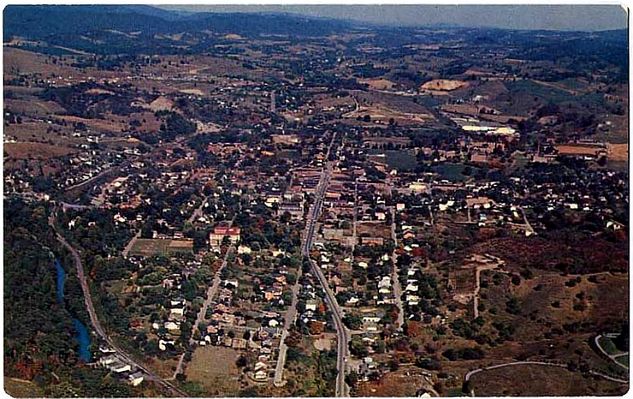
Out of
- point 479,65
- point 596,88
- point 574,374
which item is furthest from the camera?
point 479,65

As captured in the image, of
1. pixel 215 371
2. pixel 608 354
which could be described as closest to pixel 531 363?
pixel 608 354

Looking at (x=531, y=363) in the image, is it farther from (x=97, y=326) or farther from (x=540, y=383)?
(x=97, y=326)

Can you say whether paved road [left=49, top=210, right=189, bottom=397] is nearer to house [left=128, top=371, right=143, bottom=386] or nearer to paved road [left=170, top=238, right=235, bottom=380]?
house [left=128, top=371, right=143, bottom=386]

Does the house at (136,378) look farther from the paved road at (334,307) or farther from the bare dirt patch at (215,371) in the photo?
the paved road at (334,307)

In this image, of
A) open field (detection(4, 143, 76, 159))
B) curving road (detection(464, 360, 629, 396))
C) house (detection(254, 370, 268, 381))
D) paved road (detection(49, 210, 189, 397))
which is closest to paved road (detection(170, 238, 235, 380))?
paved road (detection(49, 210, 189, 397))

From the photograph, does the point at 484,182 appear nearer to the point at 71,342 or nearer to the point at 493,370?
the point at 493,370

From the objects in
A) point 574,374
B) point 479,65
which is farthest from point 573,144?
point 574,374

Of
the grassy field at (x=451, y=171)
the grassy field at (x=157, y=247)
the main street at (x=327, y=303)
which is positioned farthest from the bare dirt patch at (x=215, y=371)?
the grassy field at (x=451, y=171)
